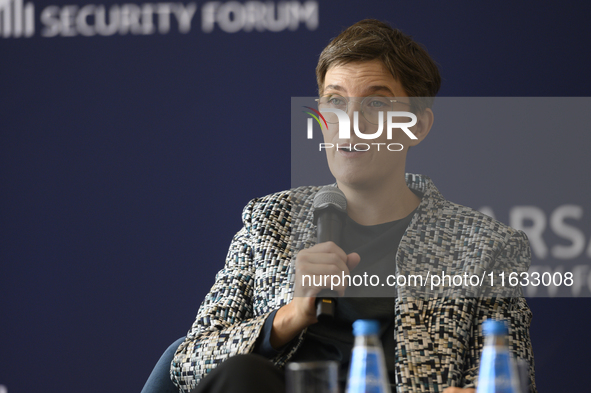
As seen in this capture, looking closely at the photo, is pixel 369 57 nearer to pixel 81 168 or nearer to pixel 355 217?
pixel 355 217

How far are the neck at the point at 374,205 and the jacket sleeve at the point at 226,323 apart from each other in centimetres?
28

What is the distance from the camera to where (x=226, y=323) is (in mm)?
1464

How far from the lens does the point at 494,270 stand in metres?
1.42

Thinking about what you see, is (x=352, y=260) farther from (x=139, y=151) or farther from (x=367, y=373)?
(x=139, y=151)

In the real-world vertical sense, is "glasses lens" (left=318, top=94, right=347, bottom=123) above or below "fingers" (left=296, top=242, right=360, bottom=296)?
above

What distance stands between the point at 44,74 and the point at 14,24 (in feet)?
0.85

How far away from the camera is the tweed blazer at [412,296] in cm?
130

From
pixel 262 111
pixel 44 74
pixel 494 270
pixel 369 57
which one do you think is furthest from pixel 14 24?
pixel 494 270

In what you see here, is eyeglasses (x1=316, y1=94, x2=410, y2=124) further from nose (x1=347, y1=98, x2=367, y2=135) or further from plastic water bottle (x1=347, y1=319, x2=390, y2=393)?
plastic water bottle (x1=347, y1=319, x2=390, y2=393)

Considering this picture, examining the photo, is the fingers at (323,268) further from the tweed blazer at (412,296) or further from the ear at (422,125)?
the ear at (422,125)

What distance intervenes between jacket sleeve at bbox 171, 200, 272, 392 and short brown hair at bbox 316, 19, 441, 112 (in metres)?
0.47

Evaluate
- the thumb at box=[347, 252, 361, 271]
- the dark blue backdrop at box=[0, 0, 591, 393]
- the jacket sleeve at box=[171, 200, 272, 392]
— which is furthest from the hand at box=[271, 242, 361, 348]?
the dark blue backdrop at box=[0, 0, 591, 393]

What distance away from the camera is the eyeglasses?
1.55m

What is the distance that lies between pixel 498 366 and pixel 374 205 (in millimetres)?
833
